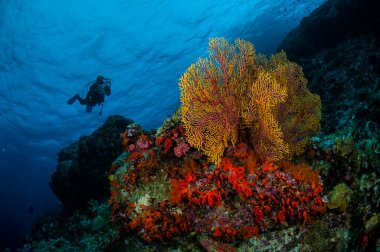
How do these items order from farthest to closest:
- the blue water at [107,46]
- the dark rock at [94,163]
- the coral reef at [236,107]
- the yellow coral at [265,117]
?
the blue water at [107,46], the dark rock at [94,163], the coral reef at [236,107], the yellow coral at [265,117]

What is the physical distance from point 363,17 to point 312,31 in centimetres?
256

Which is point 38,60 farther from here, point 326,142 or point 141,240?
point 326,142

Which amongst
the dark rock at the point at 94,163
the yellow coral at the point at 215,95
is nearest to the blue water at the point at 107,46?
the dark rock at the point at 94,163

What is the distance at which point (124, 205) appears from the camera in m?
5.54

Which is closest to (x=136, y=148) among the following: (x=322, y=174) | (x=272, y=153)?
(x=272, y=153)

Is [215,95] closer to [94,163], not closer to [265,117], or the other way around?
[265,117]

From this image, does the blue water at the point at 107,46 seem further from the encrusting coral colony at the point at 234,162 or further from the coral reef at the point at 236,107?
the encrusting coral colony at the point at 234,162

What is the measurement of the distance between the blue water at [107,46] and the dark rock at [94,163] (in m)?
11.3

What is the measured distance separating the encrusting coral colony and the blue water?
14.8 metres

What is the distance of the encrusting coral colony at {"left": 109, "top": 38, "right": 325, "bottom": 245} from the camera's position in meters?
4.40

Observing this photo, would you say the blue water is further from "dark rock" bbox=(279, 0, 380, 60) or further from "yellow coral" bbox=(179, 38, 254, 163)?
"yellow coral" bbox=(179, 38, 254, 163)

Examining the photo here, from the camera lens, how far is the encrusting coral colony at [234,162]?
440 centimetres

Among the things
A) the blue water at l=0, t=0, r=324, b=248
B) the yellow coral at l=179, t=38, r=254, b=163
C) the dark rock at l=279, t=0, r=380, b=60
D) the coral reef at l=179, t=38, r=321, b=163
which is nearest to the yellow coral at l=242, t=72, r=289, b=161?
the coral reef at l=179, t=38, r=321, b=163

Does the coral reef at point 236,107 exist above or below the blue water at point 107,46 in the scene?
below
